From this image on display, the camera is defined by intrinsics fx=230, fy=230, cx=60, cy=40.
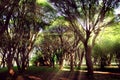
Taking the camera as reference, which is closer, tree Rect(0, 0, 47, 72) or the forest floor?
tree Rect(0, 0, 47, 72)

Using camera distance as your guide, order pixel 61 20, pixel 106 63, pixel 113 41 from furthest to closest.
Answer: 1. pixel 106 63
2. pixel 113 41
3. pixel 61 20

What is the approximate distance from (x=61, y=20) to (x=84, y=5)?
7225 mm

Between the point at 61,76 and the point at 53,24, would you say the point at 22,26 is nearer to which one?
the point at 53,24

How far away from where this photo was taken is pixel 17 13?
83.1ft

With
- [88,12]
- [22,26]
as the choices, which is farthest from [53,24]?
[88,12]

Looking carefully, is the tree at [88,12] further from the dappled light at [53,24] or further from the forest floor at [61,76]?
the forest floor at [61,76]

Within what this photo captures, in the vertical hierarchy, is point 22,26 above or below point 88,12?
below

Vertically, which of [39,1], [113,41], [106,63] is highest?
[39,1]

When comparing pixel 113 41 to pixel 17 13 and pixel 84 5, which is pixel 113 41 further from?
pixel 17 13

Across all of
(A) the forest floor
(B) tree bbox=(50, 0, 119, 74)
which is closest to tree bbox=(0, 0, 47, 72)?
(A) the forest floor

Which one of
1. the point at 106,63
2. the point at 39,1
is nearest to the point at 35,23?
the point at 39,1

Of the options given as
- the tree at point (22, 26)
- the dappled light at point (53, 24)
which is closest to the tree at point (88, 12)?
the dappled light at point (53, 24)

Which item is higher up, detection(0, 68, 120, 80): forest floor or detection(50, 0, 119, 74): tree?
detection(50, 0, 119, 74): tree

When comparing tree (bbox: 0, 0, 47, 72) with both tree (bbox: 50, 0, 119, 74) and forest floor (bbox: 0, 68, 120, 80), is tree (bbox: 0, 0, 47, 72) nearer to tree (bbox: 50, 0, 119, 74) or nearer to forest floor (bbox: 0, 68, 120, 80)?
forest floor (bbox: 0, 68, 120, 80)
